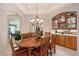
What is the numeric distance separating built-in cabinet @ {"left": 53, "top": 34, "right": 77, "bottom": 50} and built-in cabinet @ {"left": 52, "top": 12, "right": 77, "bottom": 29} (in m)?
0.22

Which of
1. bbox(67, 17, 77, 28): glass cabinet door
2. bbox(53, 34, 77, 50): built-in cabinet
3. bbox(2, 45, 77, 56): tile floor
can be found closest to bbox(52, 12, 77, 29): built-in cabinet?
bbox(67, 17, 77, 28): glass cabinet door

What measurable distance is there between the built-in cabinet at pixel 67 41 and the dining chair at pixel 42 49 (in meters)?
0.25

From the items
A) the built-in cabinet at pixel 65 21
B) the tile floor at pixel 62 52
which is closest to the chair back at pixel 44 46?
the tile floor at pixel 62 52

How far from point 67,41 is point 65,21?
442 millimetres

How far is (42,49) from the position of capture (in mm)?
2184

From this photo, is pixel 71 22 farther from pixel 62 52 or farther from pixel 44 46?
pixel 44 46

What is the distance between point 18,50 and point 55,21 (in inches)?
40.4

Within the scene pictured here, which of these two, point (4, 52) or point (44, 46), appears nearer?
point (4, 52)

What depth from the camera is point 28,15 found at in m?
2.12

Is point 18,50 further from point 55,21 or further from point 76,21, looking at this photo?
point 76,21

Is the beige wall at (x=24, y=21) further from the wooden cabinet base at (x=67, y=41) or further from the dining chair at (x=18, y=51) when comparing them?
the wooden cabinet base at (x=67, y=41)

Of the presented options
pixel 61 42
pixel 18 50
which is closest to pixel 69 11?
pixel 61 42

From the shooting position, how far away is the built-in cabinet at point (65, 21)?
6.97 ft

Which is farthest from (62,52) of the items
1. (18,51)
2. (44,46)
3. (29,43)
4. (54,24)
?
(18,51)
